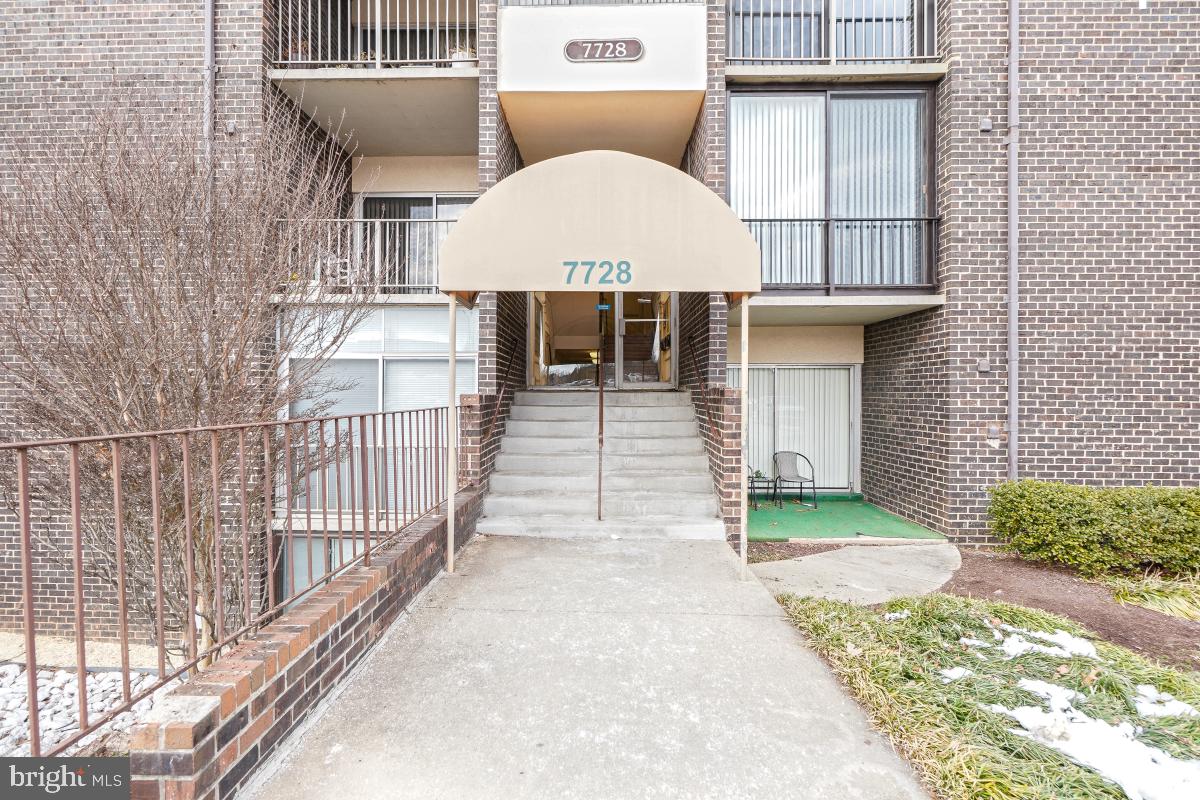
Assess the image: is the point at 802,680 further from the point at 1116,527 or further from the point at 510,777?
the point at 1116,527

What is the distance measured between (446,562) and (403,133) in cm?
641

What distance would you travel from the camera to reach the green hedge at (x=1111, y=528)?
4.84 meters

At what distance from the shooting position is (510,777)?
2035mm

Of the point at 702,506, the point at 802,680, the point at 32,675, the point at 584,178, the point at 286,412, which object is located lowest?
the point at 802,680

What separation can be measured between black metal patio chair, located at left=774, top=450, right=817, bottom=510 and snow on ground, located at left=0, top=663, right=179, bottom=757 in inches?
293

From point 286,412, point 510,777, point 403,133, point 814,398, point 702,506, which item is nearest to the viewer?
point 510,777

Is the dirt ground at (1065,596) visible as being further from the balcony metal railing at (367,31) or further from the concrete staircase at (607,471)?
the balcony metal railing at (367,31)

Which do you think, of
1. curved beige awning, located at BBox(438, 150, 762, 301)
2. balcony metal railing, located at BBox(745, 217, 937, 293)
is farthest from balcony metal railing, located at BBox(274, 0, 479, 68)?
balcony metal railing, located at BBox(745, 217, 937, 293)

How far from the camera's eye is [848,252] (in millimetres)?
6488

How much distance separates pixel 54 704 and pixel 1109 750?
29.4ft

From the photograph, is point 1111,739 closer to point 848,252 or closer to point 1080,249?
point 848,252

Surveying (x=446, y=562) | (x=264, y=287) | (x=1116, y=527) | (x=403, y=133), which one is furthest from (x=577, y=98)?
(x=1116, y=527)

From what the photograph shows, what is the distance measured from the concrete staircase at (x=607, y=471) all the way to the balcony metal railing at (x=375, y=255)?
218 cm

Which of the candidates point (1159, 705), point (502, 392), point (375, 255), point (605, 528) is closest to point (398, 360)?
point (375, 255)
